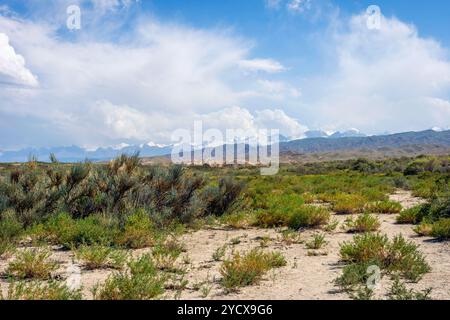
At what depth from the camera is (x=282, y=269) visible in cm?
747

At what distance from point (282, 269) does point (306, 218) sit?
14.6ft

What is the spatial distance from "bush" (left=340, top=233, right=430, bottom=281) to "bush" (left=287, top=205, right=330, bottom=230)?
12.1 ft

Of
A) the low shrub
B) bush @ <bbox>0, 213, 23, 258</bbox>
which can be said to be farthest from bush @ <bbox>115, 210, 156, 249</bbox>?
the low shrub

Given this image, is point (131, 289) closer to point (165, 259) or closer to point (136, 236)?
point (165, 259)

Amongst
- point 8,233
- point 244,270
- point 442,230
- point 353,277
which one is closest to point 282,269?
point 244,270

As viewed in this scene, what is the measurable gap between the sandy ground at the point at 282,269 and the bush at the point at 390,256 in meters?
0.20

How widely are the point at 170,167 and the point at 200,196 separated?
4.47 feet

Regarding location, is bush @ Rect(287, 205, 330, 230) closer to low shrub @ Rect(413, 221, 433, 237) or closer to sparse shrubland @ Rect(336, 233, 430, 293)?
low shrub @ Rect(413, 221, 433, 237)

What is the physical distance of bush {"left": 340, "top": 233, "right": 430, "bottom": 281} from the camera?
686 cm

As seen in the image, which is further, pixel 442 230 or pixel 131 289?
pixel 442 230

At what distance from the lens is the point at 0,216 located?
10195mm

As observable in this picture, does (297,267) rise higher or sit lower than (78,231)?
lower
